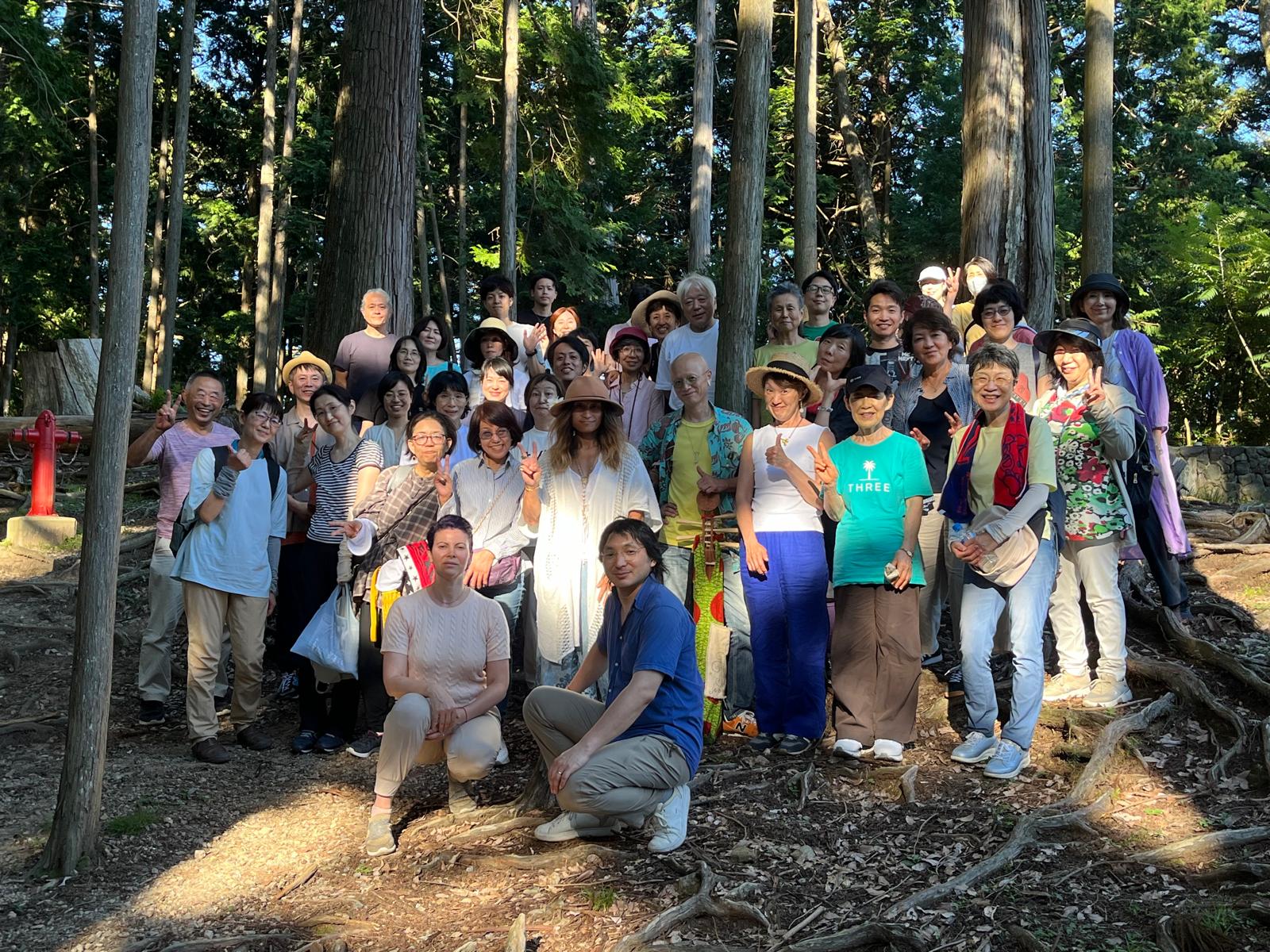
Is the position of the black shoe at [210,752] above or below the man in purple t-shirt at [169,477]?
below

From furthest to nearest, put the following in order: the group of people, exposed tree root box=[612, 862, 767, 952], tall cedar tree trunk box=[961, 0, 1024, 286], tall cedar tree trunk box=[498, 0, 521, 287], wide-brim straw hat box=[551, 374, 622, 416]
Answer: tall cedar tree trunk box=[498, 0, 521, 287], tall cedar tree trunk box=[961, 0, 1024, 286], wide-brim straw hat box=[551, 374, 622, 416], the group of people, exposed tree root box=[612, 862, 767, 952]

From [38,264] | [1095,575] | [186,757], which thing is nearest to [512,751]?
[186,757]

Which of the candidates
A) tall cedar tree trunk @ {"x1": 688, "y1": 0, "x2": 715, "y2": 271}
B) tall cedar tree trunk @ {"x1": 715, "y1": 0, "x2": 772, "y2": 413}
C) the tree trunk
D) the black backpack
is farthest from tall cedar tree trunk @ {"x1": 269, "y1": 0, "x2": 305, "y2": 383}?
the black backpack

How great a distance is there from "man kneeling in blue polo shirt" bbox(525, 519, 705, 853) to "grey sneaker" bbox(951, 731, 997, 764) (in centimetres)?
143

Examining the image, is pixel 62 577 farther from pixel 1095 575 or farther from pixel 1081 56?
pixel 1081 56

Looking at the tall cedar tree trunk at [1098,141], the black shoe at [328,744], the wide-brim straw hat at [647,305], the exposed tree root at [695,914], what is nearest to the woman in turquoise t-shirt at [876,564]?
the exposed tree root at [695,914]

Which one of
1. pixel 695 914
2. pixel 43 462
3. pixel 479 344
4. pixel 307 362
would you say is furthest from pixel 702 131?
pixel 695 914

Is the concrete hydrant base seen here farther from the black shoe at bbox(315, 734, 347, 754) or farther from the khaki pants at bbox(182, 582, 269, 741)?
the black shoe at bbox(315, 734, 347, 754)

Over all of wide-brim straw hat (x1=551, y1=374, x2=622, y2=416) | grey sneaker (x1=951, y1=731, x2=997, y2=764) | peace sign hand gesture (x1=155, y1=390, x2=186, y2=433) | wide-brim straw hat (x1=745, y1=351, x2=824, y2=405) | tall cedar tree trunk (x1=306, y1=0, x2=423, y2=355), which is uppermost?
A: tall cedar tree trunk (x1=306, y1=0, x2=423, y2=355)

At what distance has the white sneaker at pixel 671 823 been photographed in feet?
14.8

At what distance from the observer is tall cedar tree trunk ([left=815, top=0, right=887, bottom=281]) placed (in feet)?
79.7

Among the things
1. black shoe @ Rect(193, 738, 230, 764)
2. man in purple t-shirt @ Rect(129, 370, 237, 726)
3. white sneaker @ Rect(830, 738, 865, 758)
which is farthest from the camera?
man in purple t-shirt @ Rect(129, 370, 237, 726)

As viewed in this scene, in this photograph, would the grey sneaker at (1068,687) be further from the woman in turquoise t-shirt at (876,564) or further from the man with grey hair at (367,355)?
the man with grey hair at (367,355)

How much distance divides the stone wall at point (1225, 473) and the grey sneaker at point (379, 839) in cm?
1065
